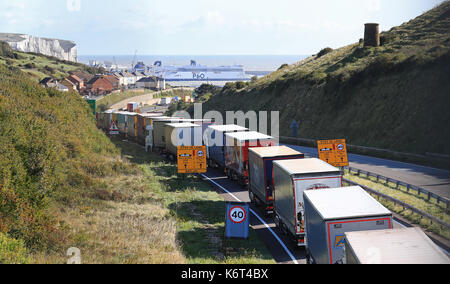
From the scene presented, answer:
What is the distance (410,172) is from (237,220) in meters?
18.0

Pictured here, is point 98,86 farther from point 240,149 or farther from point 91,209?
point 91,209

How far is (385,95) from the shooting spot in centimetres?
5200

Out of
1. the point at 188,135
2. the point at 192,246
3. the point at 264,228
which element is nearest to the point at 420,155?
the point at 188,135

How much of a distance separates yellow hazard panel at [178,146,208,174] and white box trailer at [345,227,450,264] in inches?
793

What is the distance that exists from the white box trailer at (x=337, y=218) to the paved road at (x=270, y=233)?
3.10m

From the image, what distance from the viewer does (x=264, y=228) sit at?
73.0 ft

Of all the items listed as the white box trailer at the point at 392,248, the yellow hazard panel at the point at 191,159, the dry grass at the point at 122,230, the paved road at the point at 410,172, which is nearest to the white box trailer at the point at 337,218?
the white box trailer at the point at 392,248

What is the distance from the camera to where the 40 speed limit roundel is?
63.7 feet

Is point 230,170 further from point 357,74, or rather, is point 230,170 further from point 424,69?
point 357,74

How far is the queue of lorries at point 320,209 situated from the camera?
33.7 feet

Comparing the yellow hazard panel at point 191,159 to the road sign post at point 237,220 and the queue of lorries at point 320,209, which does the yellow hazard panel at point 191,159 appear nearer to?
the queue of lorries at point 320,209

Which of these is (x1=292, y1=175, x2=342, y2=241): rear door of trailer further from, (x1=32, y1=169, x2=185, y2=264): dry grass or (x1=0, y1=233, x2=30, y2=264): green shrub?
(x1=0, y1=233, x2=30, y2=264): green shrub
